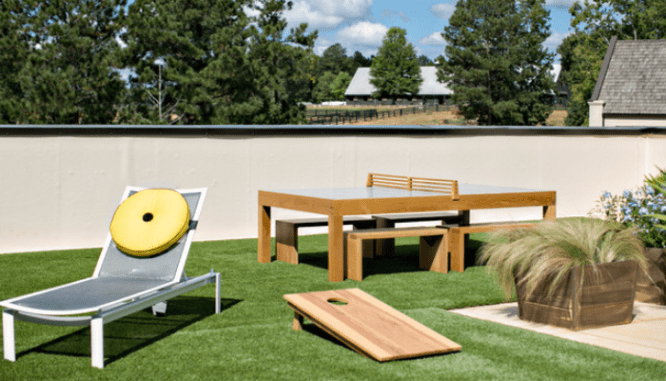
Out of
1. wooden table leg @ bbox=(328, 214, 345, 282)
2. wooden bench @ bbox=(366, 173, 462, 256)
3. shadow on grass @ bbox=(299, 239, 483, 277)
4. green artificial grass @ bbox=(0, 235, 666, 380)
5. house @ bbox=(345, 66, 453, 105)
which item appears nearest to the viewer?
green artificial grass @ bbox=(0, 235, 666, 380)

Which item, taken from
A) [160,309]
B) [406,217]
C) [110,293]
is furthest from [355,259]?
[110,293]

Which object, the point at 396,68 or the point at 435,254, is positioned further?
the point at 396,68

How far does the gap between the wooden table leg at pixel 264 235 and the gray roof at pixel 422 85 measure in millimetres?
105461

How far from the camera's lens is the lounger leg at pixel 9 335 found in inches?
195

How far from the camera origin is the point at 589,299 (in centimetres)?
588

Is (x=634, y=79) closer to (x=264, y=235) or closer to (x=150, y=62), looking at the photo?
(x=150, y=62)

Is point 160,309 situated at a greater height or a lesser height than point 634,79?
lesser

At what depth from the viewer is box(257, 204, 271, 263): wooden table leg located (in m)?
9.42

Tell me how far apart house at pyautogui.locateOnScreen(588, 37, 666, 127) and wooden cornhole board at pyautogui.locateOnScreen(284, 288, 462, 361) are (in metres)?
28.1

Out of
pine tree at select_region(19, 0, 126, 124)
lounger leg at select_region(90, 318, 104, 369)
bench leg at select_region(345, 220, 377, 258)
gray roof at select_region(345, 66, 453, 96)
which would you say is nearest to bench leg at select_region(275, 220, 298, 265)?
bench leg at select_region(345, 220, 377, 258)

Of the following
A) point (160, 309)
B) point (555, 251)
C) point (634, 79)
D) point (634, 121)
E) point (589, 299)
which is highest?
point (634, 79)

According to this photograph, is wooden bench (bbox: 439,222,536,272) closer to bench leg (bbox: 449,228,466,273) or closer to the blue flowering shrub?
bench leg (bbox: 449,228,466,273)

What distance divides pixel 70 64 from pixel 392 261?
76.0 ft

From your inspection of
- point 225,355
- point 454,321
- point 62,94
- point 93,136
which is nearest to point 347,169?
point 93,136
